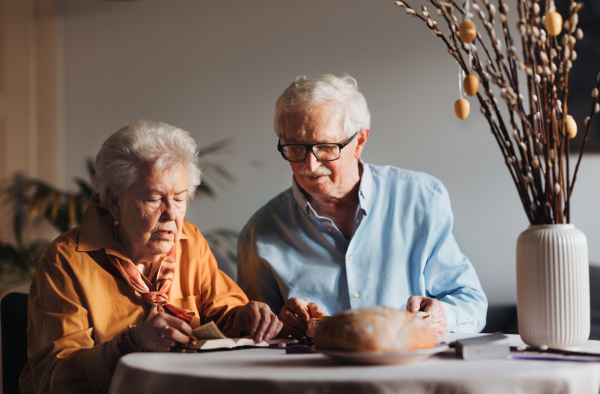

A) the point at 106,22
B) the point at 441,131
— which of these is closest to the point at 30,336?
the point at 441,131

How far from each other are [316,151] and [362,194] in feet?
0.83

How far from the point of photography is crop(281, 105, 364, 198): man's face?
73.2 inches

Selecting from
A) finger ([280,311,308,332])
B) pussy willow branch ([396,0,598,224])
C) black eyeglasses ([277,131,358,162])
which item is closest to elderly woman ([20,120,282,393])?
finger ([280,311,308,332])

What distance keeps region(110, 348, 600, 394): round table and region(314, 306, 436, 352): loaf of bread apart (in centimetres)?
4

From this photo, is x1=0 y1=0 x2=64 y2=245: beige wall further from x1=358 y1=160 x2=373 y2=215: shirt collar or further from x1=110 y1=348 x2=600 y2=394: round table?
x1=110 y1=348 x2=600 y2=394: round table

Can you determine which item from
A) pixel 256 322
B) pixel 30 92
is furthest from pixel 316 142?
pixel 30 92

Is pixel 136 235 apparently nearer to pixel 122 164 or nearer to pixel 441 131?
pixel 122 164

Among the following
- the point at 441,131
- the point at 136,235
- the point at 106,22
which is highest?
the point at 106,22

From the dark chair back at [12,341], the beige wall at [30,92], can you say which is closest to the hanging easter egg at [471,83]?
the dark chair back at [12,341]

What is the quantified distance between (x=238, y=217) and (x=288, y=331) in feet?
5.62

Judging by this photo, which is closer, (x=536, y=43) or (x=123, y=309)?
(x=536, y=43)

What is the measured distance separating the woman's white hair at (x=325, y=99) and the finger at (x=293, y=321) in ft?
2.29

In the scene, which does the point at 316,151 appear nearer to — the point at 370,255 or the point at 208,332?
the point at 370,255

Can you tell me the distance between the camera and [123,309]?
1541 mm
